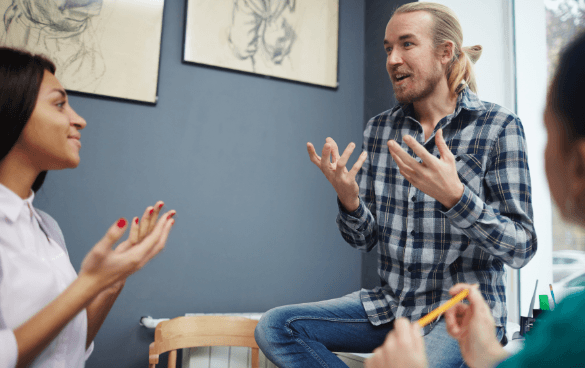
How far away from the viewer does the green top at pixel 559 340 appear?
0.44 metres

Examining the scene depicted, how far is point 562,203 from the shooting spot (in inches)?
20.9

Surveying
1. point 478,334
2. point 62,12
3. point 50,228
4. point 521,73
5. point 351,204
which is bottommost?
point 478,334

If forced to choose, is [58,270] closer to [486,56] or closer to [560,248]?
[560,248]

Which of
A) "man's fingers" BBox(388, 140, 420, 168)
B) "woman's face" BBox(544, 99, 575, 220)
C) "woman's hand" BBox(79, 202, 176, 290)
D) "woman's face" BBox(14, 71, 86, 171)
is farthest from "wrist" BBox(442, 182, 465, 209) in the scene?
"woman's face" BBox(14, 71, 86, 171)

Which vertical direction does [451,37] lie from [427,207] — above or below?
above

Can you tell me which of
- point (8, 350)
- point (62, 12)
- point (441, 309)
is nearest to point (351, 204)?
point (441, 309)

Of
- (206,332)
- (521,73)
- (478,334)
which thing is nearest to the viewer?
(478,334)

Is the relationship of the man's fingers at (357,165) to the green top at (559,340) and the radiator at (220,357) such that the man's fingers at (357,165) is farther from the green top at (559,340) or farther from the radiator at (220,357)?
the radiator at (220,357)

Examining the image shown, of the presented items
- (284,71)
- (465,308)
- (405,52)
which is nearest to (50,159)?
(465,308)

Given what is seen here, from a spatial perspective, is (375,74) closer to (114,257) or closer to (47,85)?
(47,85)

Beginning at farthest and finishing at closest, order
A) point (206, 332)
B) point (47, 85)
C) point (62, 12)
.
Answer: point (62, 12) → point (206, 332) → point (47, 85)

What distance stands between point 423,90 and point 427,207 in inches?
15.3

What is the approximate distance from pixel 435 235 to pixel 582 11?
1.23 metres

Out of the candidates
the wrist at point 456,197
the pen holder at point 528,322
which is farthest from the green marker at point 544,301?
the wrist at point 456,197
